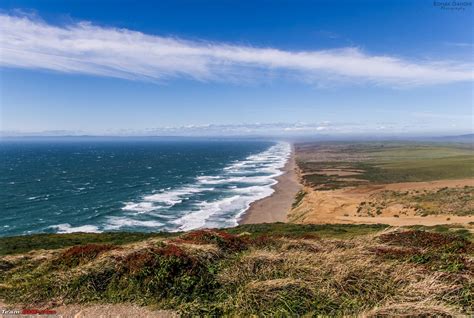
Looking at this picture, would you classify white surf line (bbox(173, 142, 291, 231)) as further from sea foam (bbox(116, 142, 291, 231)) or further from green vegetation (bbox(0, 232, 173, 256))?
green vegetation (bbox(0, 232, 173, 256))

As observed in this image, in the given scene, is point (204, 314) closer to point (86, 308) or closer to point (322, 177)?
point (86, 308)

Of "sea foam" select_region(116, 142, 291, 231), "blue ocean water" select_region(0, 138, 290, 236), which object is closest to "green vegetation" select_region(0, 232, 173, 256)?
"blue ocean water" select_region(0, 138, 290, 236)

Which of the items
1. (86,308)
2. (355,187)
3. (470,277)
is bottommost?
(355,187)

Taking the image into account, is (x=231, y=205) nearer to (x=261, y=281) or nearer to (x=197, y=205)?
(x=197, y=205)

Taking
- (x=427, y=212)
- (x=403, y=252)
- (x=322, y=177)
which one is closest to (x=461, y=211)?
(x=427, y=212)

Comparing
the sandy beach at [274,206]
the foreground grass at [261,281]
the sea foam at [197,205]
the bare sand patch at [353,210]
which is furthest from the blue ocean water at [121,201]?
the foreground grass at [261,281]

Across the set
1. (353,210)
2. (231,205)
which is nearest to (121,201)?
(231,205)
